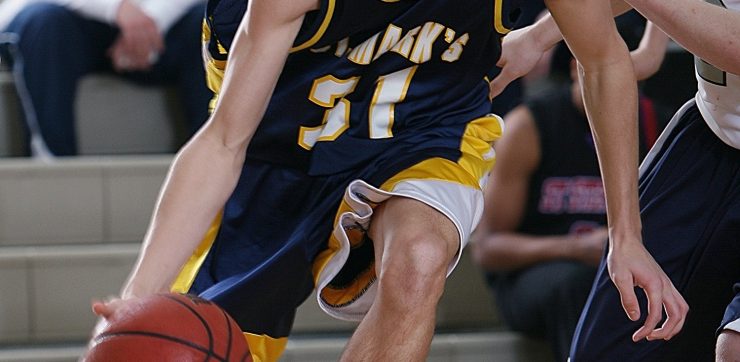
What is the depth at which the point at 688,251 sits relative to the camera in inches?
118

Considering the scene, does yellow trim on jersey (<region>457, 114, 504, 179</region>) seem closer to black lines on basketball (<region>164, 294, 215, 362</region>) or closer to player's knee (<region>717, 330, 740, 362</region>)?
player's knee (<region>717, 330, 740, 362</region>)

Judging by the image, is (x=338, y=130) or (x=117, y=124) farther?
(x=117, y=124)

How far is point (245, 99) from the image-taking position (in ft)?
8.28

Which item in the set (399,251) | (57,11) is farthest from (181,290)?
(57,11)

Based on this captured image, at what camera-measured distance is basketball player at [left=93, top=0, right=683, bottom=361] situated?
2.55m

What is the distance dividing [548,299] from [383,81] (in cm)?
140

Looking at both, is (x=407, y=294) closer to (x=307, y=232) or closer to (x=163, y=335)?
(x=307, y=232)

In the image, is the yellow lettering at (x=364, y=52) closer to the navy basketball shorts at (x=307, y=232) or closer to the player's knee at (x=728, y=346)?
the navy basketball shorts at (x=307, y=232)

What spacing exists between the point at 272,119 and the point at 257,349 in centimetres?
52

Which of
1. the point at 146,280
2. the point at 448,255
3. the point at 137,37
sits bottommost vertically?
the point at 137,37

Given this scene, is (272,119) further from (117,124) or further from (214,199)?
(117,124)

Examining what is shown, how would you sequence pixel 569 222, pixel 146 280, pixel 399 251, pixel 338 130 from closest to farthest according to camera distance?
pixel 146 280 → pixel 399 251 → pixel 338 130 → pixel 569 222

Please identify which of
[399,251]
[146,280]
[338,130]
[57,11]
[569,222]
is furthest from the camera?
[57,11]

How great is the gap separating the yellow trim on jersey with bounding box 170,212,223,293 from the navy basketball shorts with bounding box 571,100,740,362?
88cm
